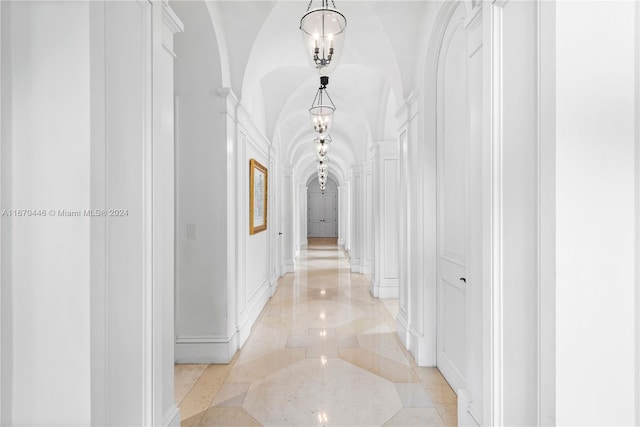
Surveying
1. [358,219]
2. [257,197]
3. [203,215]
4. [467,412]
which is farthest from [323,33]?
[358,219]

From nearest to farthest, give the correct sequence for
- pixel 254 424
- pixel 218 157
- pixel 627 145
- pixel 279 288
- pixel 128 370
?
pixel 627 145
pixel 128 370
pixel 254 424
pixel 218 157
pixel 279 288

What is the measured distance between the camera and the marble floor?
2641 mm

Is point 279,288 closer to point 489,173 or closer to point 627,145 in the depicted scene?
point 489,173

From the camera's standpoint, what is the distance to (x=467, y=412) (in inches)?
89.8

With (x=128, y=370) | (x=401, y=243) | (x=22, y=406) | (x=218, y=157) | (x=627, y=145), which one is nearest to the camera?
(x=627, y=145)

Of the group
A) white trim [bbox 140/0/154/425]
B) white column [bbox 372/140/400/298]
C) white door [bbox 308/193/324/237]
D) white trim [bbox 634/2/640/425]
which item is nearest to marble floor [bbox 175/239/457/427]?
white trim [bbox 140/0/154/425]

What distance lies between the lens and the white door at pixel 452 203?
2844mm

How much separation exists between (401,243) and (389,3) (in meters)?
2.60

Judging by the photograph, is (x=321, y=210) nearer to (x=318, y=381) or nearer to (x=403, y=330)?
(x=403, y=330)

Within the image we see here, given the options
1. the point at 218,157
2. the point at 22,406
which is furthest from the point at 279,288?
the point at 22,406

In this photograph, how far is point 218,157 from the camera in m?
3.61

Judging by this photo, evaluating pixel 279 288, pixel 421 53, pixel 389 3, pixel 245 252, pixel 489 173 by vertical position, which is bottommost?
pixel 279 288

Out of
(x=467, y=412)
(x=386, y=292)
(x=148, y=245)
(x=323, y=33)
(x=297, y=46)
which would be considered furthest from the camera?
(x=386, y=292)

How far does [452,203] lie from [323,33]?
1730mm
